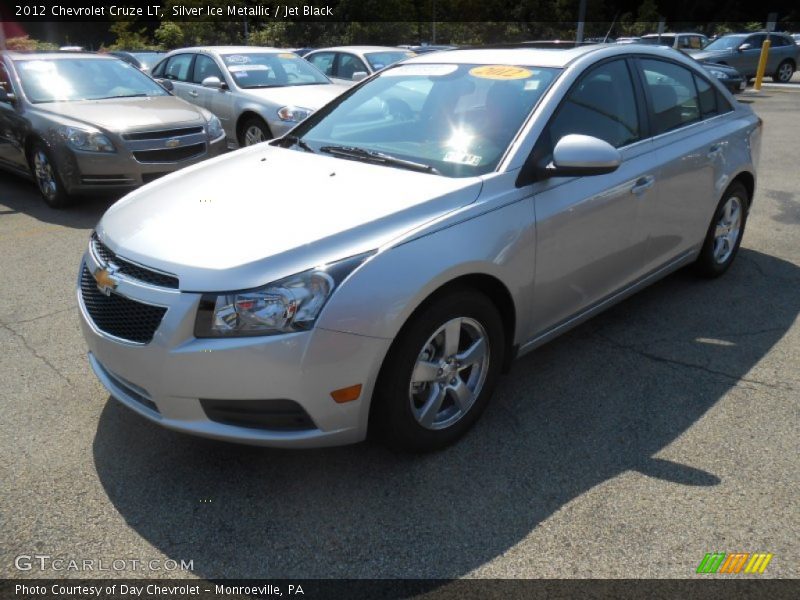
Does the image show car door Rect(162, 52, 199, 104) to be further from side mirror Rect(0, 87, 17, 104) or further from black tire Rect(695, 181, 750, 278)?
black tire Rect(695, 181, 750, 278)

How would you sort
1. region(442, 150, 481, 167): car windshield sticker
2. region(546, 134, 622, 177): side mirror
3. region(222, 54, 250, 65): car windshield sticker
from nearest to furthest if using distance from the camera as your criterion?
region(546, 134, 622, 177): side mirror
region(442, 150, 481, 167): car windshield sticker
region(222, 54, 250, 65): car windshield sticker

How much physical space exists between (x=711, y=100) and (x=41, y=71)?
704cm

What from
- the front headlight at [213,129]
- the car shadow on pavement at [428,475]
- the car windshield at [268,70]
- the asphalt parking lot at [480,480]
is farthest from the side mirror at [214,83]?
the car shadow on pavement at [428,475]

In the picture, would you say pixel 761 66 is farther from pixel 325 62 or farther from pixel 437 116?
pixel 437 116

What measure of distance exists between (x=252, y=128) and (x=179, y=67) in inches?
95.1

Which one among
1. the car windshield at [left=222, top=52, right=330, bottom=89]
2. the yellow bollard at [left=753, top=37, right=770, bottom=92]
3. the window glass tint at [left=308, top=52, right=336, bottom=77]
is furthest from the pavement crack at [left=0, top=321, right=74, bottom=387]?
the yellow bollard at [left=753, top=37, right=770, bottom=92]

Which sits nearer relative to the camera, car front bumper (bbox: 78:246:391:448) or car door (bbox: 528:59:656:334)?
car front bumper (bbox: 78:246:391:448)

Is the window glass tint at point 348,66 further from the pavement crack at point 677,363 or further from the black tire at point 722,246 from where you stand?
the pavement crack at point 677,363

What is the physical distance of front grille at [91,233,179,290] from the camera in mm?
2566

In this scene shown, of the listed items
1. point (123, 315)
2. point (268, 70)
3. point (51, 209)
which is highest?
point (268, 70)

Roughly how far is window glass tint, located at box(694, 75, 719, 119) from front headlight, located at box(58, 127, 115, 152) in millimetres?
5308

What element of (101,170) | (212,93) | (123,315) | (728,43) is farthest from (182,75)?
(728,43)

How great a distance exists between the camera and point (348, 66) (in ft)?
37.0

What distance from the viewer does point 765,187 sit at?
807 cm
